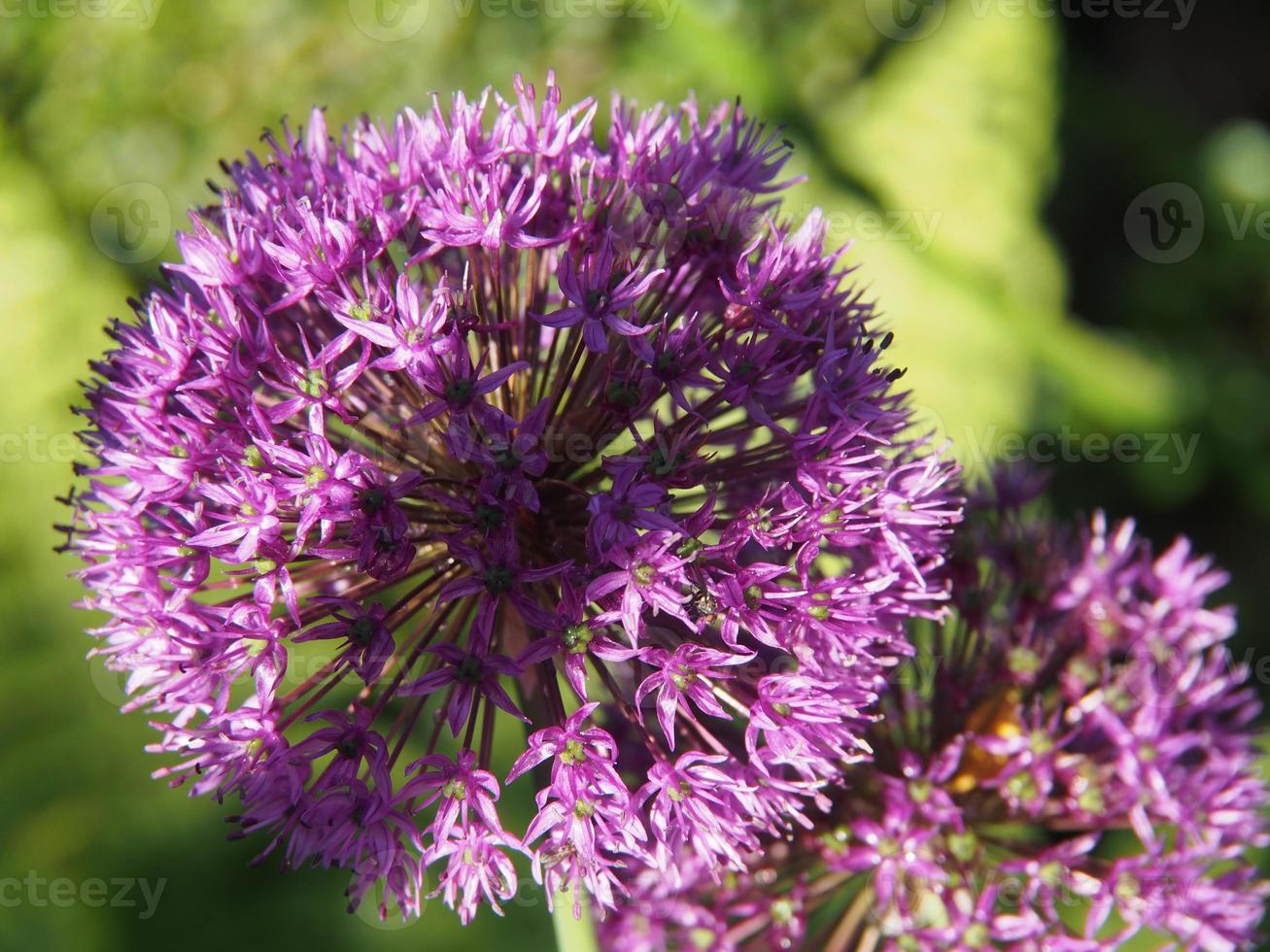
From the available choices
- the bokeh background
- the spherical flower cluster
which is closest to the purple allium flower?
the spherical flower cluster

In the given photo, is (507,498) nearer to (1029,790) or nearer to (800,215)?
(1029,790)

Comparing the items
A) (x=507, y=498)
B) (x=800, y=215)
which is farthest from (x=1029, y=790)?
(x=800, y=215)

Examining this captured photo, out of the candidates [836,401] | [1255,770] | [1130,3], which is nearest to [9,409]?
[836,401]

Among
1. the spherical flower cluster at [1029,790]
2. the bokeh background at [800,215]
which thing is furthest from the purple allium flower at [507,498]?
the bokeh background at [800,215]

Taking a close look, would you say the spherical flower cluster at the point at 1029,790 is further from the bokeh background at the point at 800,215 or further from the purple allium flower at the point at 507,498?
the bokeh background at the point at 800,215

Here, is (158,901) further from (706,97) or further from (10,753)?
(706,97)
